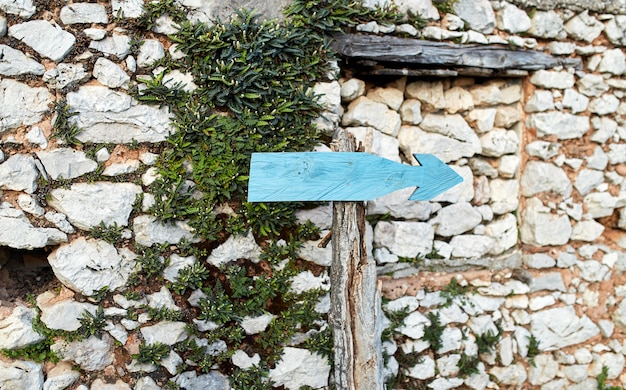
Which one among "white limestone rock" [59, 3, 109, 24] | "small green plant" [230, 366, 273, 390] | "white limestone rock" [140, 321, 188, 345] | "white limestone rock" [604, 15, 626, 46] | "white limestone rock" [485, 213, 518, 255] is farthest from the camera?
"white limestone rock" [604, 15, 626, 46]

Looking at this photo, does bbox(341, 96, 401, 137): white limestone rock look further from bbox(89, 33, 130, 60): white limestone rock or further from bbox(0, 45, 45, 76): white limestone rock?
bbox(0, 45, 45, 76): white limestone rock

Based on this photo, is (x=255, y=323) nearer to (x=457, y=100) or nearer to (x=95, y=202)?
(x=95, y=202)

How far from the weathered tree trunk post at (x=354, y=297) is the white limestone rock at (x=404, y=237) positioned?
3.26 feet

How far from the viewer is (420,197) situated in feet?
8.05

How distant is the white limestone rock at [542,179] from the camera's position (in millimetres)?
3830

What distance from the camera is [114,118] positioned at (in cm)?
281

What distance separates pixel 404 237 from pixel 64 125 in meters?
2.01

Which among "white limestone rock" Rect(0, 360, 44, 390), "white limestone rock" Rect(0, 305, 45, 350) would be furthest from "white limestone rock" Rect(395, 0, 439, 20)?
"white limestone rock" Rect(0, 360, 44, 390)

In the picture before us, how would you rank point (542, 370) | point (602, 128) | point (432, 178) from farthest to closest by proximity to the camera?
point (602, 128) < point (542, 370) < point (432, 178)

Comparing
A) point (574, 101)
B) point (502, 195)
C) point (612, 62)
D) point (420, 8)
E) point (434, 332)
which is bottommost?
point (434, 332)

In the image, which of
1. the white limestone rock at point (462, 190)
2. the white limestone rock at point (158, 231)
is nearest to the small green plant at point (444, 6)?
the white limestone rock at point (462, 190)

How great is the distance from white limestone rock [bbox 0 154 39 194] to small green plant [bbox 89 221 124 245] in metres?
0.34

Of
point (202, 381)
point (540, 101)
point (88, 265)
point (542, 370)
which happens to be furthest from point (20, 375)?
point (540, 101)

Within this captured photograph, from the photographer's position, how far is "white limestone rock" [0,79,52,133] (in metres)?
2.67
